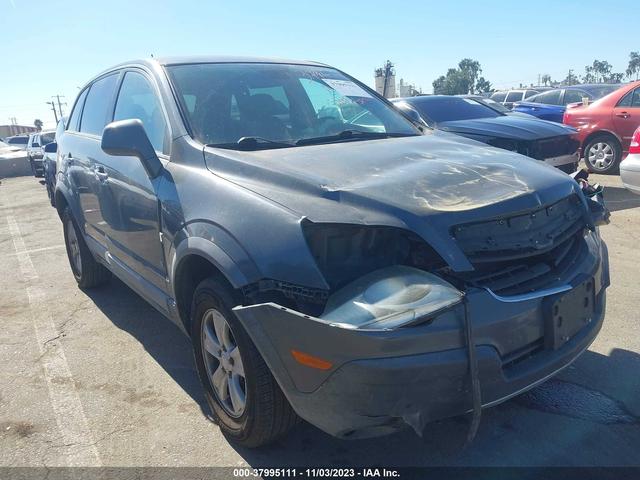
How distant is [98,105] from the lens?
175 inches

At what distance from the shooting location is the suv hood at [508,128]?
7258 mm

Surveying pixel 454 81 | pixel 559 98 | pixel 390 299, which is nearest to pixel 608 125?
pixel 559 98

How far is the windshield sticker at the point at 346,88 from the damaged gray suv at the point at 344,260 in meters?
0.55

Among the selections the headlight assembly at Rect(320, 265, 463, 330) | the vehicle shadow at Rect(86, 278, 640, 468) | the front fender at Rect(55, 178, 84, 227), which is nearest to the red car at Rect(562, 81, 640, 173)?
the vehicle shadow at Rect(86, 278, 640, 468)

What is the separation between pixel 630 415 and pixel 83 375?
3.20 meters

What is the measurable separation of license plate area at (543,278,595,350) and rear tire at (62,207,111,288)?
12.9 feet

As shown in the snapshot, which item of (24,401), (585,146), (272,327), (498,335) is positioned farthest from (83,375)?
(585,146)

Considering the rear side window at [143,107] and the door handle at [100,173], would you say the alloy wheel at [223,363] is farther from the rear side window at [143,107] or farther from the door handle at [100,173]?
the door handle at [100,173]

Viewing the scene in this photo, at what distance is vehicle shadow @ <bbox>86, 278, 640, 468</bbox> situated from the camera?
8.17 feet

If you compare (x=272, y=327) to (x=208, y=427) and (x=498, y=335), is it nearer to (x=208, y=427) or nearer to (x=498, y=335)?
(x=498, y=335)

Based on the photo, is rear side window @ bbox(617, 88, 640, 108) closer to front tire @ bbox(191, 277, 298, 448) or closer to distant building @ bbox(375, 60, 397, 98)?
distant building @ bbox(375, 60, 397, 98)

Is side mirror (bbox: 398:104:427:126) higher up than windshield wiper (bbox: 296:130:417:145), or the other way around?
side mirror (bbox: 398:104:427:126)

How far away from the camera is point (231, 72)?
3.50 metres

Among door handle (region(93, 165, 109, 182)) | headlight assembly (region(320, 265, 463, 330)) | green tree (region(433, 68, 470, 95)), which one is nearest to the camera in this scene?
headlight assembly (region(320, 265, 463, 330))
